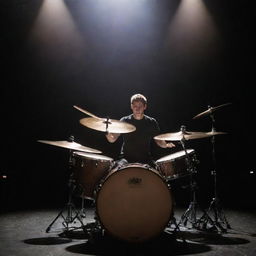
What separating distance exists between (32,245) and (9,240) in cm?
36

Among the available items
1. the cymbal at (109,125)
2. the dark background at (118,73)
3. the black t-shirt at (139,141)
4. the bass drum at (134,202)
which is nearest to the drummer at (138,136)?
the black t-shirt at (139,141)

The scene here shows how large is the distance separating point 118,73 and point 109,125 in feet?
12.2

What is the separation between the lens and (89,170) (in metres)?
4.32

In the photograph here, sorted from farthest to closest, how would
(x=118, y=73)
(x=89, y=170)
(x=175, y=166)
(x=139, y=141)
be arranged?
(x=118, y=73)
(x=139, y=141)
(x=175, y=166)
(x=89, y=170)

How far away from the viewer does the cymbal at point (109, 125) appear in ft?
13.9

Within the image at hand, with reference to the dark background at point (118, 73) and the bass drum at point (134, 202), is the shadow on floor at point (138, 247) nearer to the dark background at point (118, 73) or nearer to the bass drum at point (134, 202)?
the bass drum at point (134, 202)

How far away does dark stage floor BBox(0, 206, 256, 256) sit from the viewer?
362cm

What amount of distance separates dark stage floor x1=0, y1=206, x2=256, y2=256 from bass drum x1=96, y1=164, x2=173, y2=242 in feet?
0.57

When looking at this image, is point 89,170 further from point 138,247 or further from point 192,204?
point 192,204

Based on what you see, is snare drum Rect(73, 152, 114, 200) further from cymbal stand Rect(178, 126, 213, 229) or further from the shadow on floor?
cymbal stand Rect(178, 126, 213, 229)

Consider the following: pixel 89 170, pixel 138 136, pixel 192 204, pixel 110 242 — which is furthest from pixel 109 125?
pixel 192 204

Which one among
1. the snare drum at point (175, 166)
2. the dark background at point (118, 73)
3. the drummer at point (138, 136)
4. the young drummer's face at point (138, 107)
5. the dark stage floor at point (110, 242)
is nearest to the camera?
the dark stage floor at point (110, 242)

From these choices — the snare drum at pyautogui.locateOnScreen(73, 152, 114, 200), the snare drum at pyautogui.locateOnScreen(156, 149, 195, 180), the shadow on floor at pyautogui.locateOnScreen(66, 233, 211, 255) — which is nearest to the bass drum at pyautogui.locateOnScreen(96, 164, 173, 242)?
the shadow on floor at pyautogui.locateOnScreen(66, 233, 211, 255)

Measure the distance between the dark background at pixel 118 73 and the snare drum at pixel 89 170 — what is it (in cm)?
345
